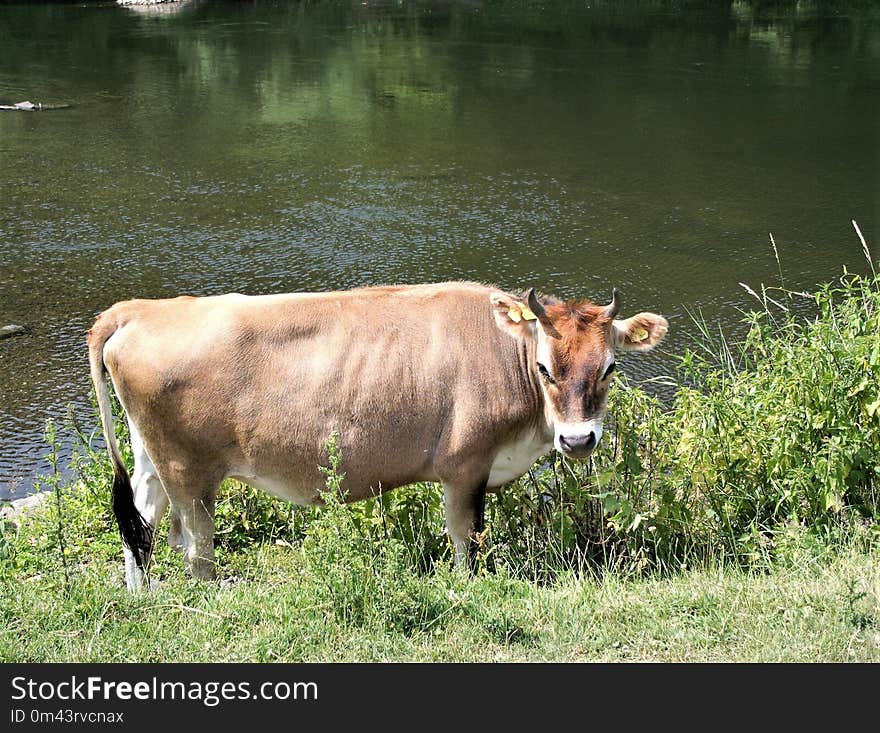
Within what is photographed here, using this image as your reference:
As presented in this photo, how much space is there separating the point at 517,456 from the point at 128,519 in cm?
185

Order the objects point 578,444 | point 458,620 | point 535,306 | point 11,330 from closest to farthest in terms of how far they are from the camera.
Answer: point 458,620, point 578,444, point 535,306, point 11,330

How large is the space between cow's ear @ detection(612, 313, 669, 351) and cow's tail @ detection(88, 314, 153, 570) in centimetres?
234

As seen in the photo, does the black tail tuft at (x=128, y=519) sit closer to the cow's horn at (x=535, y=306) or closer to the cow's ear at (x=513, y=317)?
the cow's ear at (x=513, y=317)

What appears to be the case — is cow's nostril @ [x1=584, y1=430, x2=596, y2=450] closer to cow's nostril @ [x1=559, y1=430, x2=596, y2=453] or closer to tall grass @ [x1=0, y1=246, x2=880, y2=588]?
cow's nostril @ [x1=559, y1=430, x2=596, y2=453]

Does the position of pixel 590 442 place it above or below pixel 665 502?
above

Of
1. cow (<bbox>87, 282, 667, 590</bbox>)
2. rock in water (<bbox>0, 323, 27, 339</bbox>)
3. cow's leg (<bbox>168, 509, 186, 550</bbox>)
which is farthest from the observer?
rock in water (<bbox>0, 323, 27, 339</bbox>)

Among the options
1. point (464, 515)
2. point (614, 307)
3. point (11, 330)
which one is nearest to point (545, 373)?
point (614, 307)

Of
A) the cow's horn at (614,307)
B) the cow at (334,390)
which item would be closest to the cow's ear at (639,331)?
the cow at (334,390)

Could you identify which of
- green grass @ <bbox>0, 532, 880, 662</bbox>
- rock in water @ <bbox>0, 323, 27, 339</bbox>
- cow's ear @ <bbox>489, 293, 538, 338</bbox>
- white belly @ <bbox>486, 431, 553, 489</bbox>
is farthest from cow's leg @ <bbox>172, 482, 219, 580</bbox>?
rock in water @ <bbox>0, 323, 27, 339</bbox>

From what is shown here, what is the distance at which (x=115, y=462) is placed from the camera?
519 cm

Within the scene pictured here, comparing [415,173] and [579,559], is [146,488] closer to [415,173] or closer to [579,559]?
[579,559]

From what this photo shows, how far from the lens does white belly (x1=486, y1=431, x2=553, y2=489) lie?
5371 millimetres

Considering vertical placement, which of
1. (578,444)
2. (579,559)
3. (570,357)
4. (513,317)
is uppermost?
(513,317)

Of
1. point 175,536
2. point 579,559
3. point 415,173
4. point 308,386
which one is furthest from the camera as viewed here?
point 415,173
